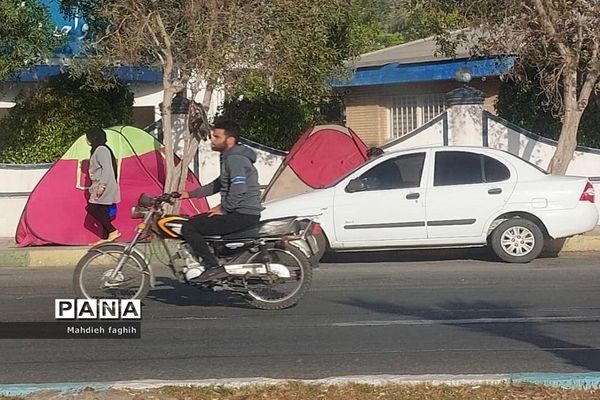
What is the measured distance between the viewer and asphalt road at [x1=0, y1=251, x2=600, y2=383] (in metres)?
7.86

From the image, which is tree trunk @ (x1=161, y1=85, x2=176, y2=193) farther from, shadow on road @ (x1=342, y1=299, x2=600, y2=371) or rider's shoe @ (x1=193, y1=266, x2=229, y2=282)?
rider's shoe @ (x1=193, y1=266, x2=229, y2=282)

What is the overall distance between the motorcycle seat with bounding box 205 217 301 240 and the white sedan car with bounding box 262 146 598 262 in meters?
3.64

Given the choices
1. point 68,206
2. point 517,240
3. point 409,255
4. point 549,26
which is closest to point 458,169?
point 517,240

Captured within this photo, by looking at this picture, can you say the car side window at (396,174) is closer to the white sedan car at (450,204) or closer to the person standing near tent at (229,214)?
the white sedan car at (450,204)

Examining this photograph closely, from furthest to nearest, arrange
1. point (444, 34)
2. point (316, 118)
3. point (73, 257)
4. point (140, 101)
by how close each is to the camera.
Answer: point (140, 101)
point (316, 118)
point (444, 34)
point (73, 257)

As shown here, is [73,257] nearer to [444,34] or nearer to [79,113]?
[79,113]

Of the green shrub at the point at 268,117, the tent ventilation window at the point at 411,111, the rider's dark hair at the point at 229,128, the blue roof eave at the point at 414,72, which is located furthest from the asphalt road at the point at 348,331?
the tent ventilation window at the point at 411,111

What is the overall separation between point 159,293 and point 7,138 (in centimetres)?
973

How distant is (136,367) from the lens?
26.1 ft

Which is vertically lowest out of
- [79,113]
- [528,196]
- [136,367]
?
[136,367]

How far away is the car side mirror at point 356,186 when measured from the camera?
14.2 metres

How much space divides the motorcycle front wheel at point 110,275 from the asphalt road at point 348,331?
11.9 inches

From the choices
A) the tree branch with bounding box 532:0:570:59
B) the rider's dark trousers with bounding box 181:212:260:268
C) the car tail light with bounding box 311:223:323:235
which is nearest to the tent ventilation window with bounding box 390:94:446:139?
the tree branch with bounding box 532:0:570:59

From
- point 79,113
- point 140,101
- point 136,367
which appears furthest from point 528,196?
point 140,101
